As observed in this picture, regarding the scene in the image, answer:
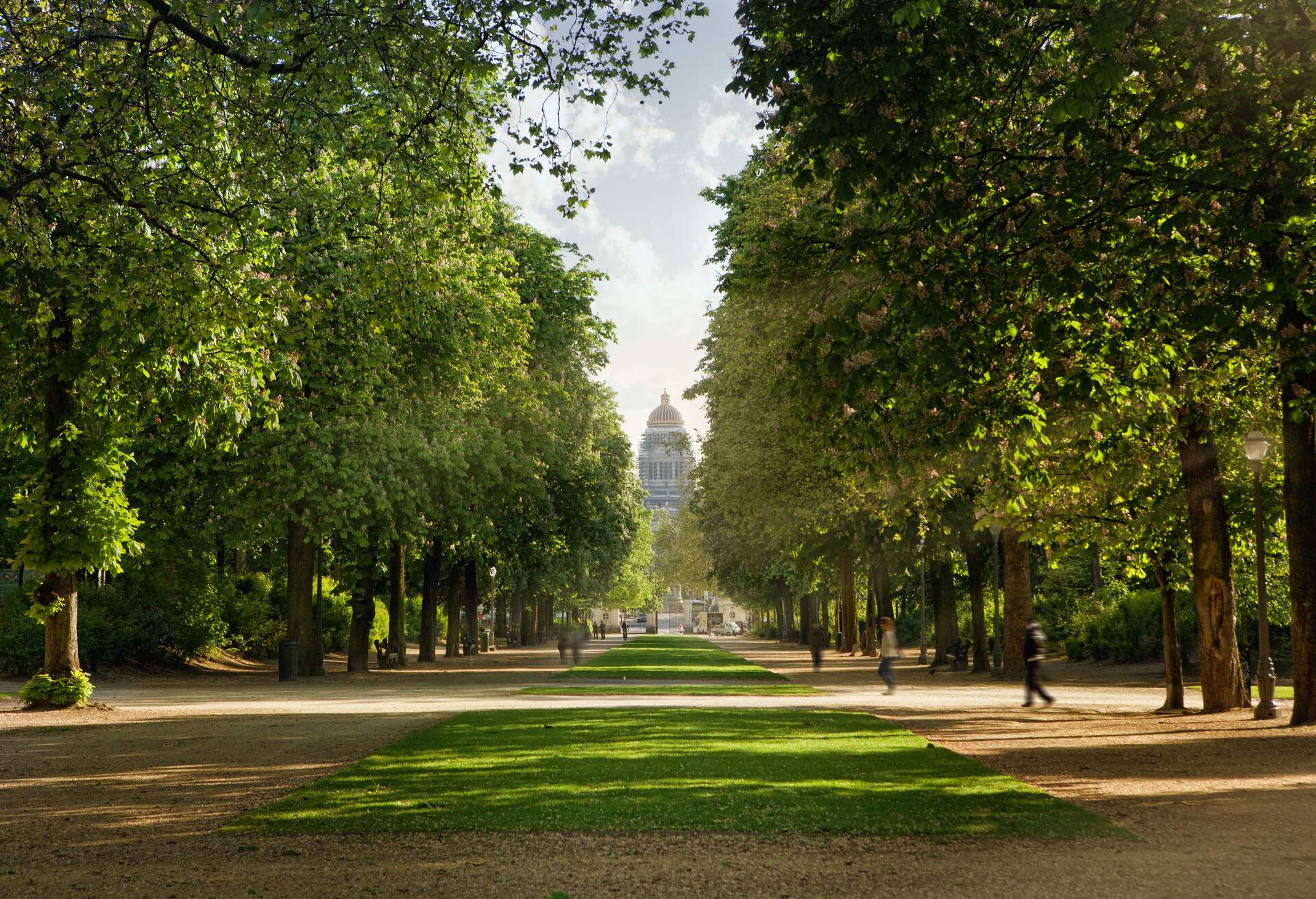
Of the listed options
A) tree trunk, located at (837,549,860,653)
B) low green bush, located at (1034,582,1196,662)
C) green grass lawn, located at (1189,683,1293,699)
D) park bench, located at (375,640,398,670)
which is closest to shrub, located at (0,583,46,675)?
park bench, located at (375,640,398,670)

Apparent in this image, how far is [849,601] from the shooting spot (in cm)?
4884

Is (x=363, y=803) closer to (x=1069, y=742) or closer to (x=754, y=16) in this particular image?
(x=754, y=16)

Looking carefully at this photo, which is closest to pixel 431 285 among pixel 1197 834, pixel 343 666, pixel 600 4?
pixel 600 4

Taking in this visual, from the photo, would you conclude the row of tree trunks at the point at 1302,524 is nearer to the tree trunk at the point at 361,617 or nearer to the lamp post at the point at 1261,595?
the lamp post at the point at 1261,595

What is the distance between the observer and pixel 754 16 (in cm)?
1111

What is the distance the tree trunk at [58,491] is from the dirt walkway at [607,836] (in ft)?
4.41

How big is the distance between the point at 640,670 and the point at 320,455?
594 inches

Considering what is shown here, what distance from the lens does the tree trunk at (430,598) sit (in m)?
39.1

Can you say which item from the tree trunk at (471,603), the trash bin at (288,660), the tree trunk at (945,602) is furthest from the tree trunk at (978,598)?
the tree trunk at (471,603)

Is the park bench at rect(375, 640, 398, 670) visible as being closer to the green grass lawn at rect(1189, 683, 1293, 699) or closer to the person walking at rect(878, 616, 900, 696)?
the person walking at rect(878, 616, 900, 696)

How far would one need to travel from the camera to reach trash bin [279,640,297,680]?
29750 millimetres

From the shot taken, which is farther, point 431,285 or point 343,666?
point 343,666

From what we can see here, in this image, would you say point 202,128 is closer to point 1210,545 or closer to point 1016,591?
point 1210,545

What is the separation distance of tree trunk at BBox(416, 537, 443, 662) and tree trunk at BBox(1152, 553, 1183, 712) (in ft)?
75.8
